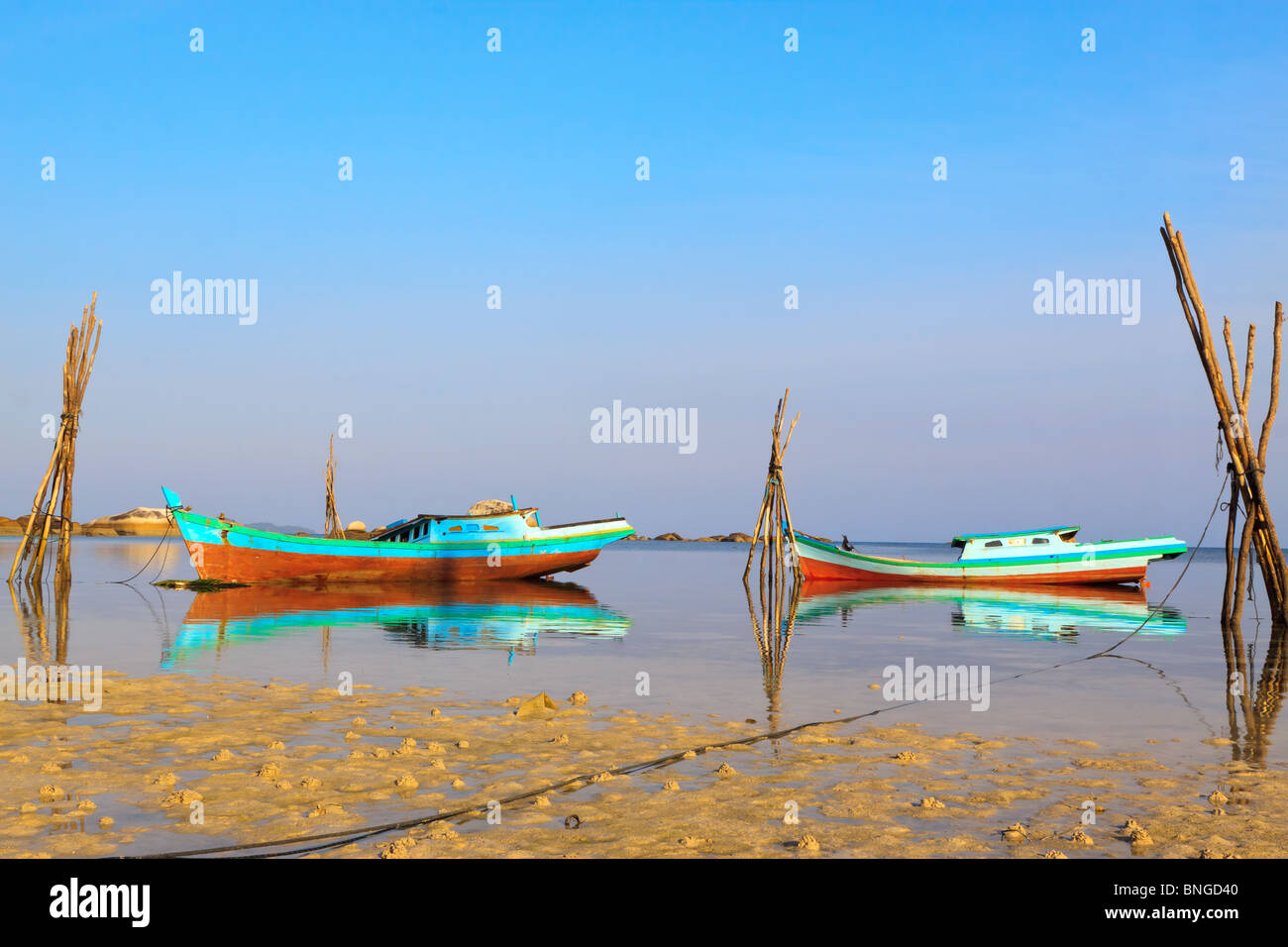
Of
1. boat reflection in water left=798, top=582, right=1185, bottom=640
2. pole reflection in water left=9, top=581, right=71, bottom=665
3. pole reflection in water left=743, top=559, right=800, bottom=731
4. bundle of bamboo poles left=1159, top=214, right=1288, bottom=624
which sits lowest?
boat reflection in water left=798, top=582, right=1185, bottom=640

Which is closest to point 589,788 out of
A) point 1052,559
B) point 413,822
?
point 413,822

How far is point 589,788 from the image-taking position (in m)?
8.66

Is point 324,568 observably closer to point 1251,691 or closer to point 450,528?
point 450,528

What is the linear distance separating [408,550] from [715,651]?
74.5ft

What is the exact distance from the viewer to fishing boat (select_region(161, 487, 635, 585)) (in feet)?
124

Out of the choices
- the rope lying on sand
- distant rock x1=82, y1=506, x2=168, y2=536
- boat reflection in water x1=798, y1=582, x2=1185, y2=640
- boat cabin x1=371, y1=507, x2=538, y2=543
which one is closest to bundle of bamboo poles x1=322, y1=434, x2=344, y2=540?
boat cabin x1=371, y1=507, x2=538, y2=543

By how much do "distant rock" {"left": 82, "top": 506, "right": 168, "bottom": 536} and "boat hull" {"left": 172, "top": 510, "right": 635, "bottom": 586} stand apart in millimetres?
122942

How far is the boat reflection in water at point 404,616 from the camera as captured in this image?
21266mm

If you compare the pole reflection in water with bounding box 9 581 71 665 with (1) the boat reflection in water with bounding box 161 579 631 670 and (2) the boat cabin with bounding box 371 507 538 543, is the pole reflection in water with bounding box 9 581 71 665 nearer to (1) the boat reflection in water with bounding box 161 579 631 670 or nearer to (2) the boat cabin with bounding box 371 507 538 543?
(1) the boat reflection in water with bounding box 161 579 631 670
